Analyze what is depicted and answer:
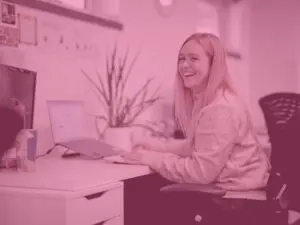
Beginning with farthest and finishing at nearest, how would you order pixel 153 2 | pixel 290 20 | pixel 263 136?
1. pixel 290 20
2. pixel 263 136
3. pixel 153 2

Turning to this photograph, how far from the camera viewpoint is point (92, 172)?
5.83 ft

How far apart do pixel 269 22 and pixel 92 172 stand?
3.49 metres

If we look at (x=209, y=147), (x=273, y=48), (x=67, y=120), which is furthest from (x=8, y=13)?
(x=273, y=48)

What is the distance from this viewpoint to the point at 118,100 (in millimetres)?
2834

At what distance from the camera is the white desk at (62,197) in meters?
1.47

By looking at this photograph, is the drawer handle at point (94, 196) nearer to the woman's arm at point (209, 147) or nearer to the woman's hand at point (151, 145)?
the woman's arm at point (209, 147)

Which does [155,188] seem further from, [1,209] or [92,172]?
[1,209]

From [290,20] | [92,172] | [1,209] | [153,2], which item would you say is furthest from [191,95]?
[290,20]

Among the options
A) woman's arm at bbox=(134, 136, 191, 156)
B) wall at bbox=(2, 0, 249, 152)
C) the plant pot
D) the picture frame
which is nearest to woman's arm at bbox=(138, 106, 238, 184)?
woman's arm at bbox=(134, 136, 191, 156)

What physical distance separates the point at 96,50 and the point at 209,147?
44.1 inches

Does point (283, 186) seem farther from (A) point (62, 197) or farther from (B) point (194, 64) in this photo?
(A) point (62, 197)

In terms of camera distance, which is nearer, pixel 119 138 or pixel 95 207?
pixel 95 207

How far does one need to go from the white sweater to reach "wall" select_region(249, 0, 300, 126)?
2.93m

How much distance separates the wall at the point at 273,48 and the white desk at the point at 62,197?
3254 millimetres
